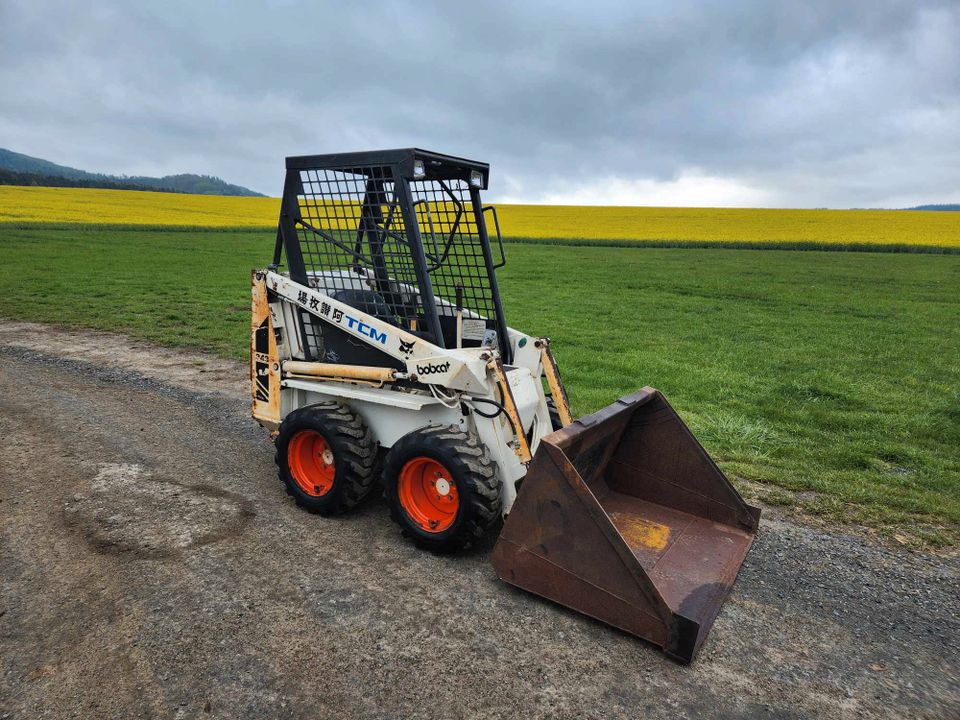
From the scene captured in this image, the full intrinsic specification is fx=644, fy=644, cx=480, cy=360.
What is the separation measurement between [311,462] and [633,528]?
229cm

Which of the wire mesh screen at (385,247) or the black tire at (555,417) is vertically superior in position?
the wire mesh screen at (385,247)

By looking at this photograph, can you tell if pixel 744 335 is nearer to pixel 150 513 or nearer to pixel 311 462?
pixel 311 462

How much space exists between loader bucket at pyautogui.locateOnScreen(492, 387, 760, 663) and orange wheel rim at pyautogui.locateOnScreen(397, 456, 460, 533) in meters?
0.54

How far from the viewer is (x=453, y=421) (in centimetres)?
402

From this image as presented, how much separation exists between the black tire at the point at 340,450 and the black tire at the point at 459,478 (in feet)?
1.22

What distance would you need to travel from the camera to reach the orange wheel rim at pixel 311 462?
178 inches

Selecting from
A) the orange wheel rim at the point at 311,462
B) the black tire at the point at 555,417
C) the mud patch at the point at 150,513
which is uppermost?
the black tire at the point at 555,417

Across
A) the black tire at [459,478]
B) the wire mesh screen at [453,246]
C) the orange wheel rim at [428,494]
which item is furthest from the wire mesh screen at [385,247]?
the orange wheel rim at [428,494]

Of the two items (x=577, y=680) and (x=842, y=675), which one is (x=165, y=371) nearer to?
(x=577, y=680)

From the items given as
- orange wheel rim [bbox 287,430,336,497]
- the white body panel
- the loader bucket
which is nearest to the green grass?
the loader bucket

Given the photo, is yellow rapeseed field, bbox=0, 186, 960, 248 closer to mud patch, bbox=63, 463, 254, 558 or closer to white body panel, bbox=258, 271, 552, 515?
white body panel, bbox=258, 271, 552, 515

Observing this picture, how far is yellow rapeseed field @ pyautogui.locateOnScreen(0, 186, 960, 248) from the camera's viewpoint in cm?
3222

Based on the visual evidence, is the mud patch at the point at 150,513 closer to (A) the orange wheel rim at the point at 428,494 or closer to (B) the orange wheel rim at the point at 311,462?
(B) the orange wheel rim at the point at 311,462

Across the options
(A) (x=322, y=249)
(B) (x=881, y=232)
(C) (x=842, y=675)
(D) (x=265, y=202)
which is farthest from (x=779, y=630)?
(D) (x=265, y=202)
